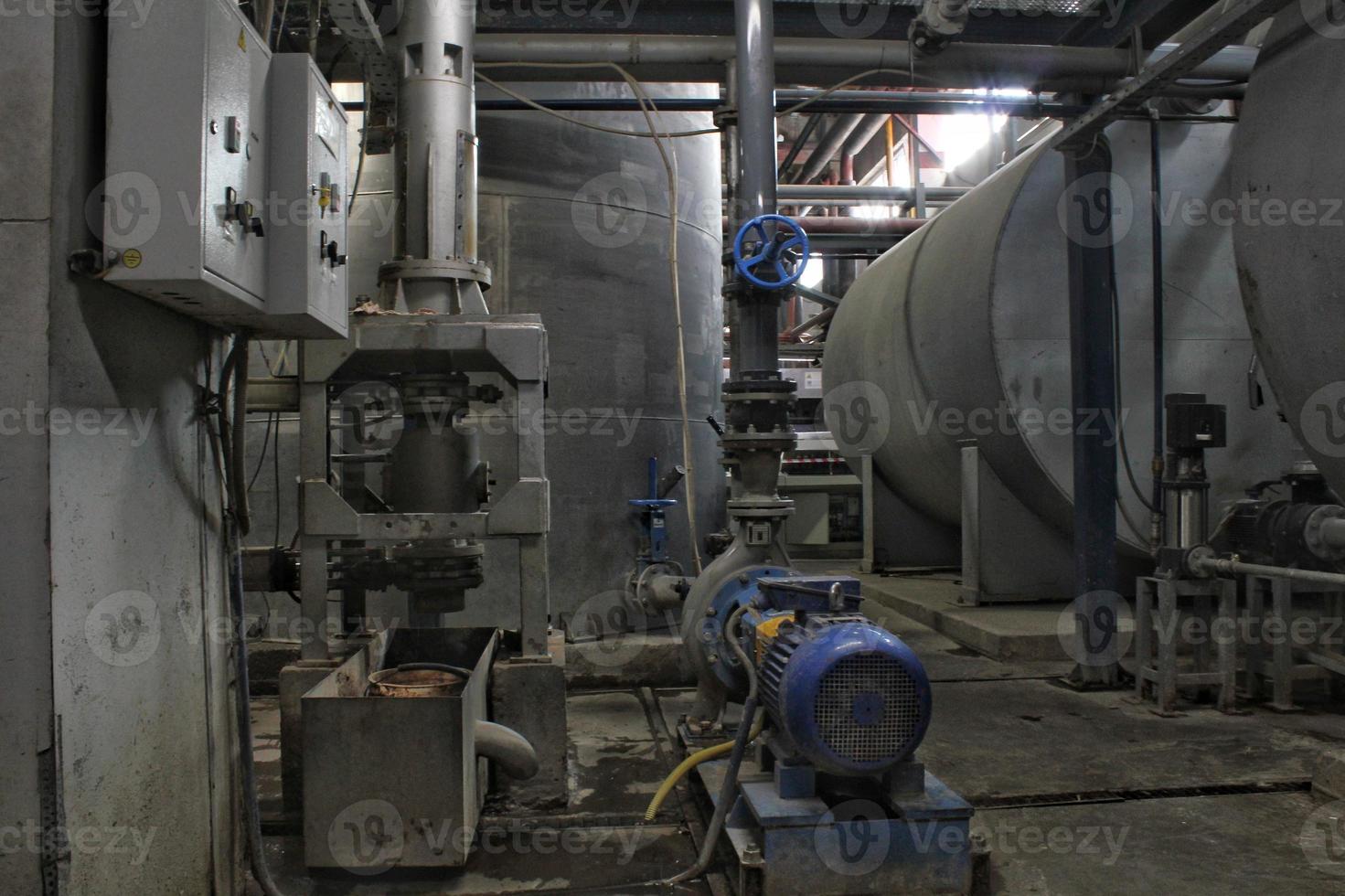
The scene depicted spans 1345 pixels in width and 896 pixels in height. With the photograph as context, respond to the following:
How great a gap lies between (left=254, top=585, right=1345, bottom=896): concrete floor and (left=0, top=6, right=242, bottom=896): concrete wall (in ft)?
2.19

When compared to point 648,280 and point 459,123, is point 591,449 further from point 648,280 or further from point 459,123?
point 459,123

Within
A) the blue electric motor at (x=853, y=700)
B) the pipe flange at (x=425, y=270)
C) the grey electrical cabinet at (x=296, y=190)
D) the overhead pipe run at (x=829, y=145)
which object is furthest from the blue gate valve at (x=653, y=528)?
the overhead pipe run at (x=829, y=145)

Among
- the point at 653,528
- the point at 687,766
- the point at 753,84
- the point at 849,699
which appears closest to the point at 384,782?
the point at 687,766

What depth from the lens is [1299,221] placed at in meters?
2.53

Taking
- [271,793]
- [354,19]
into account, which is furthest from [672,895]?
[354,19]

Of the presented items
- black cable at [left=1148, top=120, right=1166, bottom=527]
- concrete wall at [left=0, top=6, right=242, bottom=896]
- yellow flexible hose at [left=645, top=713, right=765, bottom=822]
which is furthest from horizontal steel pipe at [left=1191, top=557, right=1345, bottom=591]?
concrete wall at [left=0, top=6, right=242, bottom=896]

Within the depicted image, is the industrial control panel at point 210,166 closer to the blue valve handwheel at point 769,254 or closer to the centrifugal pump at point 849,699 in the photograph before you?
the centrifugal pump at point 849,699

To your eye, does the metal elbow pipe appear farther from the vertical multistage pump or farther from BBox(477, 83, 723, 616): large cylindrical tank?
BBox(477, 83, 723, 616): large cylindrical tank

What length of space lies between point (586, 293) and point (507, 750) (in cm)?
250

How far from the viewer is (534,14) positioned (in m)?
3.81

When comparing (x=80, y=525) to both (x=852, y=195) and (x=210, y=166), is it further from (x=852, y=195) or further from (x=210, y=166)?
(x=852, y=195)

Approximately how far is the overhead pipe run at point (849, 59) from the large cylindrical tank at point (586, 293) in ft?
1.22

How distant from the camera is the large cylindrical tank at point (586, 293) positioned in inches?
165

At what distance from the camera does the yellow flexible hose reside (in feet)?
8.16
